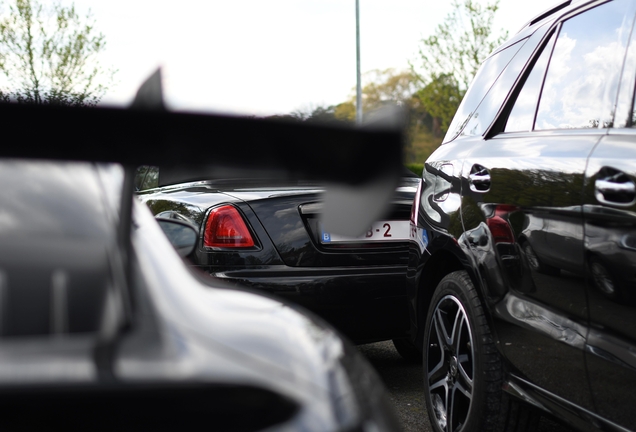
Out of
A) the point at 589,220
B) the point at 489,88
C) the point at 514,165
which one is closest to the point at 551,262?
the point at 589,220

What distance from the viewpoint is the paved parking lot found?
151 inches

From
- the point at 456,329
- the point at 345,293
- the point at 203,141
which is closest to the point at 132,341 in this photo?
the point at 203,141

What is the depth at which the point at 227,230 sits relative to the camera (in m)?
4.48

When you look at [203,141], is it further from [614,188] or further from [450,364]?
[450,364]

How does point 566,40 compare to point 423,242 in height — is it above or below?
above

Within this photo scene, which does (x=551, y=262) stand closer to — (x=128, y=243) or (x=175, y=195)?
(x=128, y=243)

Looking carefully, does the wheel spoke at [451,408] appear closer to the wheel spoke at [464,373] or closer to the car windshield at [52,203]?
the wheel spoke at [464,373]

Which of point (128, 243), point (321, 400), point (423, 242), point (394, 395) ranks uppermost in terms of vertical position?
point (128, 243)

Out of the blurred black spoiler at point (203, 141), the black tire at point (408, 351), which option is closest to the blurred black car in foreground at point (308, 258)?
the black tire at point (408, 351)

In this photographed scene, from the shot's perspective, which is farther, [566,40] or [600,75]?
[566,40]

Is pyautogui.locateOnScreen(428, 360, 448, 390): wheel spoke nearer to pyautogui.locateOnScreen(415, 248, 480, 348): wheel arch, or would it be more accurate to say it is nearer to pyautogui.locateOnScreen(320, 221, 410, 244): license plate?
pyautogui.locateOnScreen(415, 248, 480, 348): wheel arch

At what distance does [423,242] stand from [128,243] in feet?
8.57

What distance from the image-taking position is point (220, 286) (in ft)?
4.92

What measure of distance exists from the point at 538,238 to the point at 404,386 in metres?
2.28
